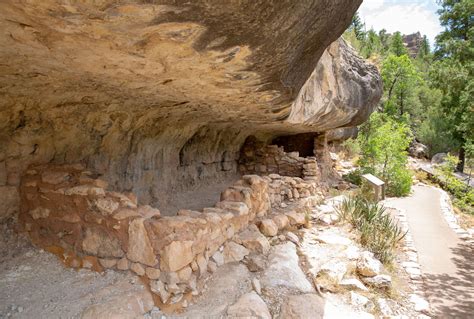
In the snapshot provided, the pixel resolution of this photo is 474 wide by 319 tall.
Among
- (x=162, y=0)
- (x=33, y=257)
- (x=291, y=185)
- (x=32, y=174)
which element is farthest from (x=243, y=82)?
(x=291, y=185)

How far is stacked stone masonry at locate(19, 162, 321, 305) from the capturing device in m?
2.24

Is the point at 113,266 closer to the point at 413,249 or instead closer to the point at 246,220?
the point at 246,220

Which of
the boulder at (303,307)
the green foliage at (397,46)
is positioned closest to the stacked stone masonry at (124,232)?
the boulder at (303,307)

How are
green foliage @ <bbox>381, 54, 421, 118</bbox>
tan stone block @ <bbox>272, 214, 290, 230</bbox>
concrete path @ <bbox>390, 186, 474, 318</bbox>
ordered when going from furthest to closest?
green foliage @ <bbox>381, 54, 421, 118</bbox> < tan stone block @ <bbox>272, 214, 290, 230</bbox> < concrete path @ <bbox>390, 186, 474, 318</bbox>

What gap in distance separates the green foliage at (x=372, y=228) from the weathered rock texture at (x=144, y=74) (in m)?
1.86

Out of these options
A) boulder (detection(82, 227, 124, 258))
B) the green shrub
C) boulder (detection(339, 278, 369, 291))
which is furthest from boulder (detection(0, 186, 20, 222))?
the green shrub

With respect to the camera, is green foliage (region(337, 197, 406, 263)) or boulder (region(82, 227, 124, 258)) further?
green foliage (region(337, 197, 406, 263))

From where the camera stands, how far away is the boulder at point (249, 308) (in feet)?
7.33

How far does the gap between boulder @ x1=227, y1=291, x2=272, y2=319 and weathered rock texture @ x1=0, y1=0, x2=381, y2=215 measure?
130 cm

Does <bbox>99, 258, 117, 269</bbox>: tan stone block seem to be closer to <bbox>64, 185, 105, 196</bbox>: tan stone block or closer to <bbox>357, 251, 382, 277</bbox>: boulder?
<bbox>64, 185, 105, 196</bbox>: tan stone block

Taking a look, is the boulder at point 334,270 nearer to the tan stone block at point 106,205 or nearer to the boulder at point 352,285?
the boulder at point 352,285

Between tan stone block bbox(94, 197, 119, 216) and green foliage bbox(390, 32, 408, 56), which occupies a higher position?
green foliage bbox(390, 32, 408, 56)

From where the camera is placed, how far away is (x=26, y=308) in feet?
6.61

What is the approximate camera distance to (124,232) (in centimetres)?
235
